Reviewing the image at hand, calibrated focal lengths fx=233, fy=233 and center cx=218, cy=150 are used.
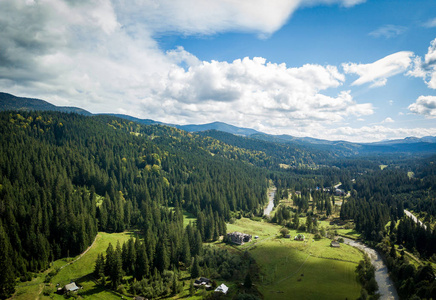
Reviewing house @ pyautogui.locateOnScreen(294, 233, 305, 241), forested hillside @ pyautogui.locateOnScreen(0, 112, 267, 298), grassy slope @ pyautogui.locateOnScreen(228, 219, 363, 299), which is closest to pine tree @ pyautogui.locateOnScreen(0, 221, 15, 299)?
forested hillside @ pyautogui.locateOnScreen(0, 112, 267, 298)

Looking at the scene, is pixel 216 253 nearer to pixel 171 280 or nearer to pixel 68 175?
pixel 171 280

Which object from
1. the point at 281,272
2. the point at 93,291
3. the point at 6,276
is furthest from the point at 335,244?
the point at 6,276

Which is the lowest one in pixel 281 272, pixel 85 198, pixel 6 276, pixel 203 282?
pixel 281 272

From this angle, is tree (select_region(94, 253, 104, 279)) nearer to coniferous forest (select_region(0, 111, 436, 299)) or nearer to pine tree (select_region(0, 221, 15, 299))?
coniferous forest (select_region(0, 111, 436, 299))

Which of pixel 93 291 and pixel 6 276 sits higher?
pixel 6 276

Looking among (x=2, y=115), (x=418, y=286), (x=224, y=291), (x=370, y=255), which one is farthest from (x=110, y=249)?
(x=2, y=115)

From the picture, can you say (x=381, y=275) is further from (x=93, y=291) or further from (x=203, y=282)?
(x=93, y=291)

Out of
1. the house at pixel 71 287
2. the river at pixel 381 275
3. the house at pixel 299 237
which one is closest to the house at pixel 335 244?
the river at pixel 381 275
